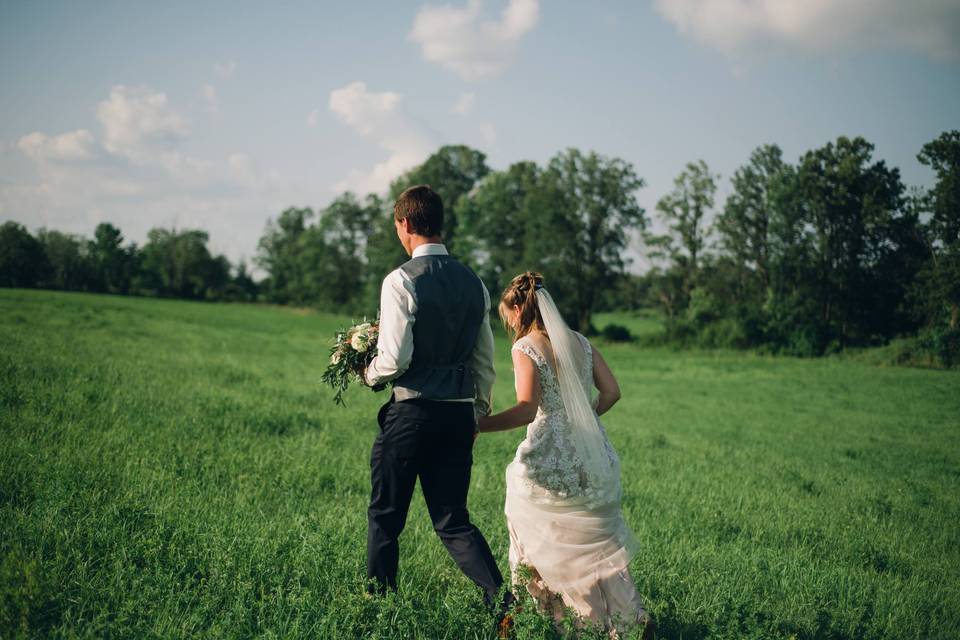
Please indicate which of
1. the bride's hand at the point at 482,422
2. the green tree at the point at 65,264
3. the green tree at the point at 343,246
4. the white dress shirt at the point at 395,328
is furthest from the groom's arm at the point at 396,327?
the green tree at the point at 65,264

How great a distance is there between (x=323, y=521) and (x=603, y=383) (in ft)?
9.05

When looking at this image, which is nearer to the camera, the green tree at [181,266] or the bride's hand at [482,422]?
the bride's hand at [482,422]

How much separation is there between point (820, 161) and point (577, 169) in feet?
64.3

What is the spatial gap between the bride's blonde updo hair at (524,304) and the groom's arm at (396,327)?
818mm

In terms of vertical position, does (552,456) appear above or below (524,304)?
below

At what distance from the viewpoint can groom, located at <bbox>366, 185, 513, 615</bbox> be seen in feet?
11.7

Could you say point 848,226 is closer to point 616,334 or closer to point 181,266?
point 616,334

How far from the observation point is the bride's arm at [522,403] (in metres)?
A: 3.81

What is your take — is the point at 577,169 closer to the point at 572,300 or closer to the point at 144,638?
the point at 572,300

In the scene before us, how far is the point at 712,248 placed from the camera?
5156cm

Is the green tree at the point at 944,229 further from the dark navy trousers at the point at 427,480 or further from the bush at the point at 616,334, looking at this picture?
the dark navy trousers at the point at 427,480

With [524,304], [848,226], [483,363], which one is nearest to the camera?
[483,363]

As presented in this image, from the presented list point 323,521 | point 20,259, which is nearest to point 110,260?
point 20,259

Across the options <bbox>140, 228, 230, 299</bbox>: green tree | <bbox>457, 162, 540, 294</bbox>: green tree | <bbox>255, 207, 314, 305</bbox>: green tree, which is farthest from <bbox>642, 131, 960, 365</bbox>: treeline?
<bbox>140, 228, 230, 299</bbox>: green tree
